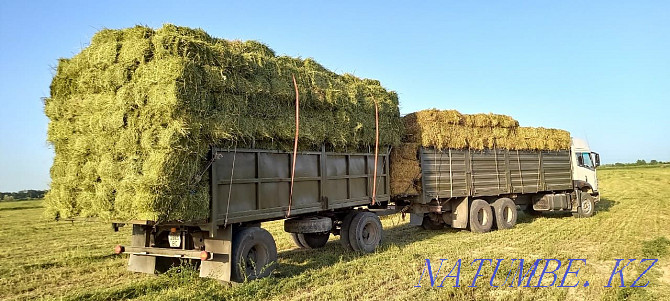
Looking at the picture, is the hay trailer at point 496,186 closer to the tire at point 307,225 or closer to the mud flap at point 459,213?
the mud flap at point 459,213

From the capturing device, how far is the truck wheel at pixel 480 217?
545 inches

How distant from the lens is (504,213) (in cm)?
1509

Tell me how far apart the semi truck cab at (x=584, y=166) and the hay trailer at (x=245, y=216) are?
1309cm

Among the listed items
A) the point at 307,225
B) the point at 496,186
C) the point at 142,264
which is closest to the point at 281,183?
the point at 307,225

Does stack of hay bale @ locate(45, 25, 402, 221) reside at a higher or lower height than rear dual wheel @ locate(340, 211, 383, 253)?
higher

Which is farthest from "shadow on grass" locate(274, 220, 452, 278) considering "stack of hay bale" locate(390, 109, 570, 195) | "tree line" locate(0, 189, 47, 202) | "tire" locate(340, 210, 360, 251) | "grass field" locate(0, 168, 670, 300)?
"tree line" locate(0, 189, 47, 202)

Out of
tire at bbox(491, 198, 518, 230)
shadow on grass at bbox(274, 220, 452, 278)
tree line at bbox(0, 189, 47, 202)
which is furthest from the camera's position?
tree line at bbox(0, 189, 47, 202)

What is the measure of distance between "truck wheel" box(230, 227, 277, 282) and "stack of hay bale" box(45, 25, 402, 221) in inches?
36.5

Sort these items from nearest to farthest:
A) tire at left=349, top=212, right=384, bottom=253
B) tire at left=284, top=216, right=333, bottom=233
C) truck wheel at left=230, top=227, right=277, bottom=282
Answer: truck wheel at left=230, top=227, right=277, bottom=282
tire at left=284, top=216, right=333, bottom=233
tire at left=349, top=212, right=384, bottom=253

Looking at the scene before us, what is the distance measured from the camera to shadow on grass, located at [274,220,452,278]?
8852 millimetres

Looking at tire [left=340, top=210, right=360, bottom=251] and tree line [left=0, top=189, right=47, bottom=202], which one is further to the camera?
tree line [left=0, top=189, right=47, bottom=202]

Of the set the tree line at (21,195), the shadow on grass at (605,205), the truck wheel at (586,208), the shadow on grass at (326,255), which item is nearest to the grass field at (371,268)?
the shadow on grass at (326,255)

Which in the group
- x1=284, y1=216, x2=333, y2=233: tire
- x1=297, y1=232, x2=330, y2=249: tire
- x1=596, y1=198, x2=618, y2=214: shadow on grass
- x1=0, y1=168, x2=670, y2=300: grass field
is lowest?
x1=0, y1=168, x2=670, y2=300: grass field

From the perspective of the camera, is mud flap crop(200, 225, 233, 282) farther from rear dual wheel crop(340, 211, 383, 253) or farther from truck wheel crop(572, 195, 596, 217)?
truck wheel crop(572, 195, 596, 217)
